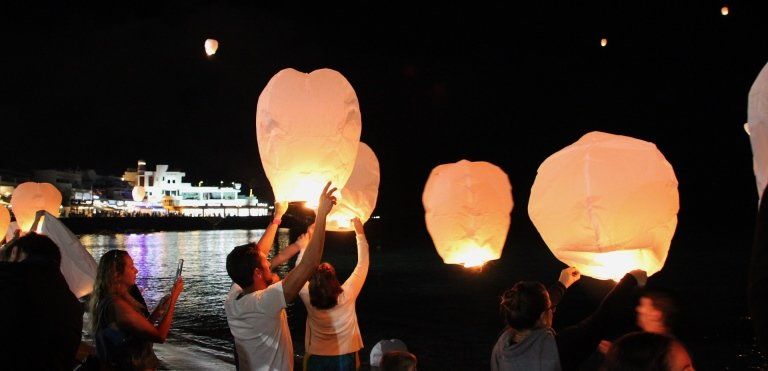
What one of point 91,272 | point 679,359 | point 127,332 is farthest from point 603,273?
point 91,272

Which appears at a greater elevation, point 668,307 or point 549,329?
point 668,307

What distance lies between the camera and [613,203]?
272 centimetres

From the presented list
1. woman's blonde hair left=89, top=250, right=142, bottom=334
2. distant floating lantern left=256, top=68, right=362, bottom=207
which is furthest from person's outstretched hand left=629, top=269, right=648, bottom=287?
woman's blonde hair left=89, top=250, right=142, bottom=334

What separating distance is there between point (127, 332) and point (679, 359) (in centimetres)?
277

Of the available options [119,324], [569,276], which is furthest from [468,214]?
[119,324]

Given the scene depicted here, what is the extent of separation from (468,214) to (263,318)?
1.68 m

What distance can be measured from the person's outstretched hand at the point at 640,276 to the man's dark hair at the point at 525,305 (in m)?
0.39

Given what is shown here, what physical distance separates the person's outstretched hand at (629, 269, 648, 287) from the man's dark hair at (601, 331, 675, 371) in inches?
37.4

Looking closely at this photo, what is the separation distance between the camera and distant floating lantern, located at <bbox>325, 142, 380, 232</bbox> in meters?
4.19

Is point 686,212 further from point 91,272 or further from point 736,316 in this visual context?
point 91,272

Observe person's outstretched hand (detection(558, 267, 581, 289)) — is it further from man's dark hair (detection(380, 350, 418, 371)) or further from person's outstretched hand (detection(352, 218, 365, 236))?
person's outstretched hand (detection(352, 218, 365, 236))

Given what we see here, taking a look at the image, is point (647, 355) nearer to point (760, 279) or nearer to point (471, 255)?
point (760, 279)

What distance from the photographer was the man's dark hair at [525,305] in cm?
260

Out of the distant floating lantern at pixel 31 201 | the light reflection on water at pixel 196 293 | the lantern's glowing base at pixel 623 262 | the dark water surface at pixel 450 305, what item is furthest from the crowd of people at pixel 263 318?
the light reflection on water at pixel 196 293
